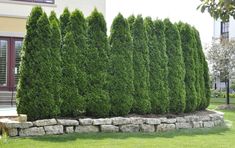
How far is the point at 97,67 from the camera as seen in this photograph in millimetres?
11625

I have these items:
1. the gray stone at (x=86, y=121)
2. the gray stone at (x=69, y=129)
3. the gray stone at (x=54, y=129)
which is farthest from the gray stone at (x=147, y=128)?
the gray stone at (x=54, y=129)

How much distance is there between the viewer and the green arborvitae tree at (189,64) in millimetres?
14029

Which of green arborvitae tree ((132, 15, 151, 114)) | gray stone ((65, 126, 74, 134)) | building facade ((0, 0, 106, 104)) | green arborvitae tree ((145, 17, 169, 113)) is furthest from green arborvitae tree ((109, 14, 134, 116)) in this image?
building facade ((0, 0, 106, 104))

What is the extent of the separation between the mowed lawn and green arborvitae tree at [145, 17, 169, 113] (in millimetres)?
1397

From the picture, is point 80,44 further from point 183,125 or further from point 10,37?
point 10,37

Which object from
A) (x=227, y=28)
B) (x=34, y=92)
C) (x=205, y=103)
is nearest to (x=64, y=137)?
(x=34, y=92)

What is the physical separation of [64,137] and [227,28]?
51.6 metres

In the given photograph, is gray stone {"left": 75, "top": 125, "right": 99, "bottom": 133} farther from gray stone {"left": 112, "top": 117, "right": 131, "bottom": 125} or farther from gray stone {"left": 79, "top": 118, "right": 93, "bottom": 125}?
gray stone {"left": 112, "top": 117, "right": 131, "bottom": 125}

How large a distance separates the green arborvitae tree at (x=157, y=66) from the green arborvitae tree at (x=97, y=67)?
5.68ft

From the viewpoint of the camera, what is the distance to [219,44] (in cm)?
2792

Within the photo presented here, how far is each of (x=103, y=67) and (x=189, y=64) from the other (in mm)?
3695

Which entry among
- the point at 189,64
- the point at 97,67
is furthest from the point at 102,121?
the point at 189,64

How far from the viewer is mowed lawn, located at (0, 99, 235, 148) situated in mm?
9258

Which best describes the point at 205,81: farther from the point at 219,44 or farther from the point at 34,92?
the point at 219,44
